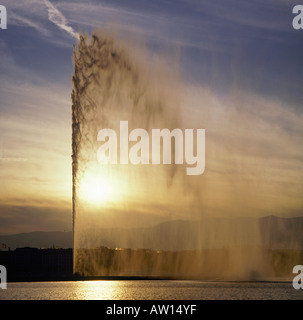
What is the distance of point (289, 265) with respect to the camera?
142125 mm
